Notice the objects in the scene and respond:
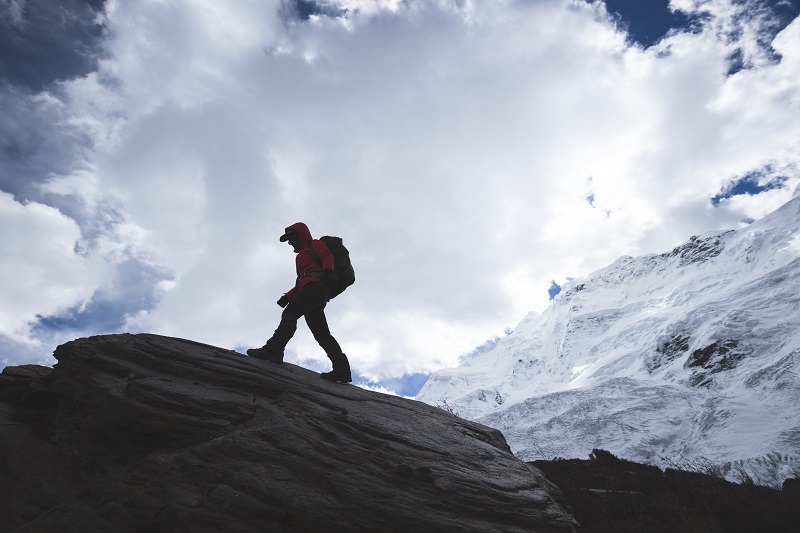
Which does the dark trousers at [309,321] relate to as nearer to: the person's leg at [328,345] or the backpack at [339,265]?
the person's leg at [328,345]

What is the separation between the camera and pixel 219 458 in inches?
188

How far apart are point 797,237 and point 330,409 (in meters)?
145

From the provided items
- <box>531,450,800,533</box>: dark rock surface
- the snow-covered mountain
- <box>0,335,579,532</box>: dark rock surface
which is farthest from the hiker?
<box>531,450,800,533</box>: dark rock surface

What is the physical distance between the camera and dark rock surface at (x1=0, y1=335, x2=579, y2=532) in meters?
4.38

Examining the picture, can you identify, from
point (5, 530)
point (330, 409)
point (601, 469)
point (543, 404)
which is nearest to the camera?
point (5, 530)

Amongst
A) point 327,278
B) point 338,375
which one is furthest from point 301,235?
point 338,375

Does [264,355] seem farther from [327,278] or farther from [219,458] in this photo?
[219,458]

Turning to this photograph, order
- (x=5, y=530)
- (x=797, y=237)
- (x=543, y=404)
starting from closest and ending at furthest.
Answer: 1. (x=5, y=530)
2. (x=543, y=404)
3. (x=797, y=237)

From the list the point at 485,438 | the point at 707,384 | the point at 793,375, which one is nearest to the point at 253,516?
the point at 485,438

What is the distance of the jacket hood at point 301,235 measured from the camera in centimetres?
782

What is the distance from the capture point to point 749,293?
3447 inches

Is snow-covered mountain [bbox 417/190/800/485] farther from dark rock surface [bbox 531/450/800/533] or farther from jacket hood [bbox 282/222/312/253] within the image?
jacket hood [bbox 282/222/312/253]

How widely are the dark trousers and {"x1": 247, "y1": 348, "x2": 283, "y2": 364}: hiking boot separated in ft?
0.19

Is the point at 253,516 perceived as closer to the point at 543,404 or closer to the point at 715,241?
the point at 543,404
